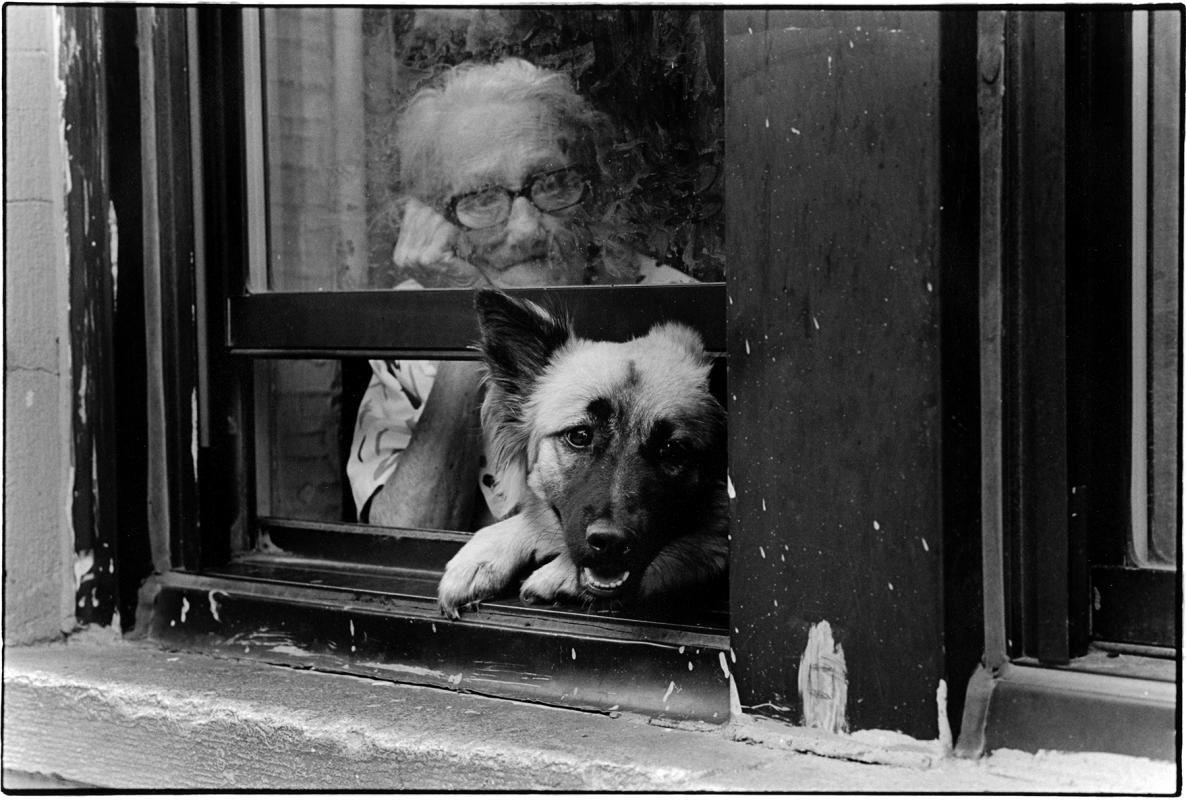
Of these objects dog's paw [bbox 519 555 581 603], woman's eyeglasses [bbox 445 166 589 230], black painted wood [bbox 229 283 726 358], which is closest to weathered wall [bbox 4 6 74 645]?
black painted wood [bbox 229 283 726 358]

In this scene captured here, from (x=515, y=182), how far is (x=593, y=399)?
1.90 ft

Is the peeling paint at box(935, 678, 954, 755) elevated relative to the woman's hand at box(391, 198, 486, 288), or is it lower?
lower

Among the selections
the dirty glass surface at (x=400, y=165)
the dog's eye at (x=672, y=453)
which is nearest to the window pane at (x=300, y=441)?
the dirty glass surface at (x=400, y=165)

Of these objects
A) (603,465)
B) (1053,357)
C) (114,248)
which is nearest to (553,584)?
(603,465)

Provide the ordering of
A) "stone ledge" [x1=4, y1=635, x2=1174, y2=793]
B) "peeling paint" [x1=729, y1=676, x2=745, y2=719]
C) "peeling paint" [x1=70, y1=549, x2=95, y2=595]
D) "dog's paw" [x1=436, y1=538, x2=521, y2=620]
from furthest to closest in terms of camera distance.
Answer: "peeling paint" [x1=70, y1=549, x2=95, y2=595] → "dog's paw" [x1=436, y1=538, x2=521, y2=620] → "peeling paint" [x1=729, y1=676, x2=745, y2=719] → "stone ledge" [x1=4, y1=635, x2=1174, y2=793]

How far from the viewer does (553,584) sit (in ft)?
7.01

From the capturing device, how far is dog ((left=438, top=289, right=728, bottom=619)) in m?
2.01

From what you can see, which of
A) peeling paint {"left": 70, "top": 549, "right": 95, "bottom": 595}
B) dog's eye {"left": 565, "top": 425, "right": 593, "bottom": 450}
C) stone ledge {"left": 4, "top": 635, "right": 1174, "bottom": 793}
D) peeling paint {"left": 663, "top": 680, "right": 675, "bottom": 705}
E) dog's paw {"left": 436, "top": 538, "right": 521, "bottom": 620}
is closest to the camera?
stone ledge {"left": 4, "top": 635, "right": 1174, "bottom": 793}

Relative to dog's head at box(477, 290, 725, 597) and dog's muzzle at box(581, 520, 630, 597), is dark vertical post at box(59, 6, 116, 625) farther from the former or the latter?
dog's muzzle at box(581, 520, 630, 597)

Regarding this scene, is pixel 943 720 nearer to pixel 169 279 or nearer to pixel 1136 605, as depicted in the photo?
pixel 1136 605

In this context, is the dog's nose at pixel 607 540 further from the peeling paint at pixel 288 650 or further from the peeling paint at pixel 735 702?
the peeling paint at pixel 288 650

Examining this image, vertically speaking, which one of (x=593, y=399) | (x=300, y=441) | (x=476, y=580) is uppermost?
(x=593, y=399)

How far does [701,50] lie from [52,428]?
159 cm

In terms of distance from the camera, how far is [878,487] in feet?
5.55
